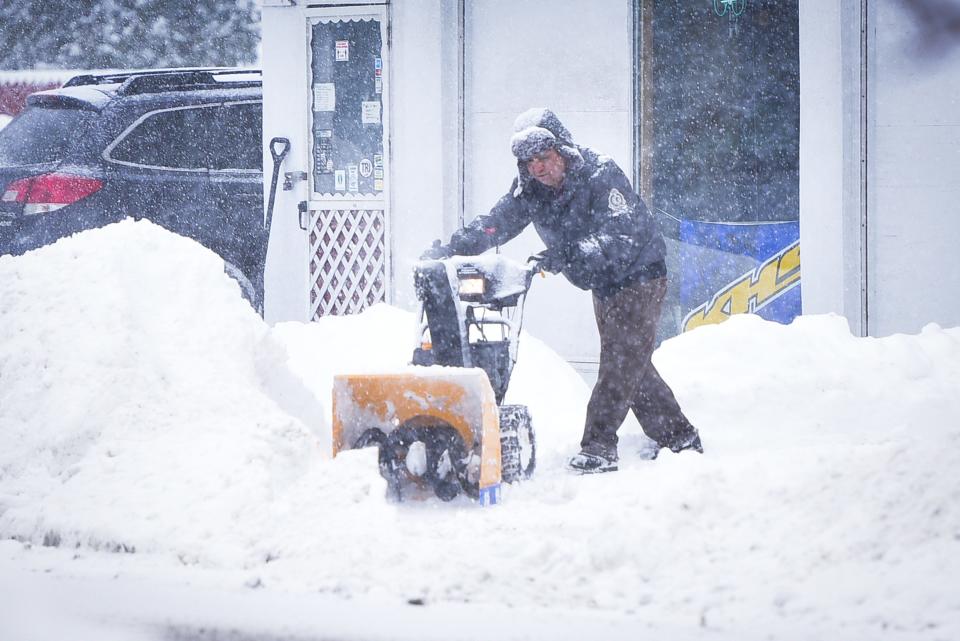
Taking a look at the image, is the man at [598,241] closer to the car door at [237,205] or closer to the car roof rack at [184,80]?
the car door at [237,205]

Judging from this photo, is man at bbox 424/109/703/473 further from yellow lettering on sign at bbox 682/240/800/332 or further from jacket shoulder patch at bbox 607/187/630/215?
yellow lettering on sign at bbox 682/240/800/332

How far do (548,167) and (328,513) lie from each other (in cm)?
202

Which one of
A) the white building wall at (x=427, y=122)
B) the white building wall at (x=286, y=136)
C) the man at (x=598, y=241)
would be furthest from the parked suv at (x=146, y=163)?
the man at (x=598, y=241)

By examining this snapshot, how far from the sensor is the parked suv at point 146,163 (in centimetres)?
827

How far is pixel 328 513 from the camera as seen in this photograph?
3.85 meters

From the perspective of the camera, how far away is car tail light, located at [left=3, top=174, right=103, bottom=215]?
8.20 meters

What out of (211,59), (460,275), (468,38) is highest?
(211,59)

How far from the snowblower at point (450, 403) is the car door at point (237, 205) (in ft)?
17.2

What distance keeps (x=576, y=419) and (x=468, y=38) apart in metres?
3.86

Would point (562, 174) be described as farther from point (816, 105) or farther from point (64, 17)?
point (64, 17)

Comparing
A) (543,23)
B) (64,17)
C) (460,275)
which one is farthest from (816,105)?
(64,17)

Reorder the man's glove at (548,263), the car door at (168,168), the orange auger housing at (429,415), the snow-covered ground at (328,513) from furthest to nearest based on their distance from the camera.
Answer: the car door at (168,168)
the man's glove at (548,263)
the orange auger housing at (429,415)
the snow-covered ground at (328,513)

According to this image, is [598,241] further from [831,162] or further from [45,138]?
[45,138]

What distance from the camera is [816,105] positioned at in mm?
7980
